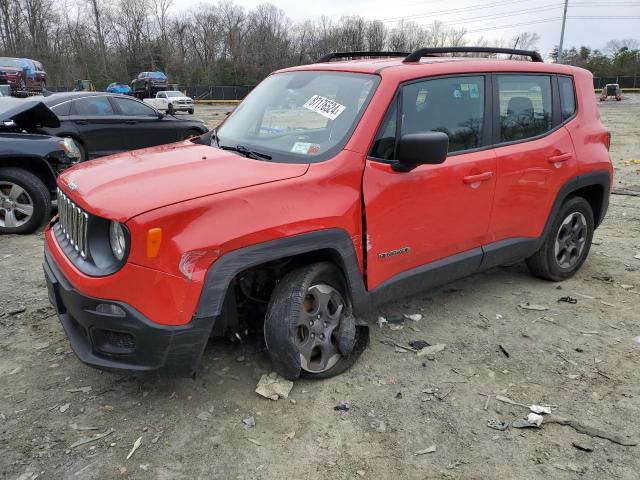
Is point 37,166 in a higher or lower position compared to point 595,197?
higher

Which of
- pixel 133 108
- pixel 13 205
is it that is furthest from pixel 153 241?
pixel 133 108

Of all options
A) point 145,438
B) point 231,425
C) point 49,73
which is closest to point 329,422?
point 231,425

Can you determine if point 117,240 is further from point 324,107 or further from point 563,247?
point 563,247

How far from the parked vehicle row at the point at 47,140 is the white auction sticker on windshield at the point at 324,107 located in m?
4.14

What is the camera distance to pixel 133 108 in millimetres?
10305

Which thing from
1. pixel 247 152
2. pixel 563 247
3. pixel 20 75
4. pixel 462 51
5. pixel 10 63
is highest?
pixel 10 63

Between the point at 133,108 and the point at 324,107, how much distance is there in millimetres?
8042

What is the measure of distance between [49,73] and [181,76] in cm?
1503

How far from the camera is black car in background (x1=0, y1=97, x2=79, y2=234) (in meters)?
6.05

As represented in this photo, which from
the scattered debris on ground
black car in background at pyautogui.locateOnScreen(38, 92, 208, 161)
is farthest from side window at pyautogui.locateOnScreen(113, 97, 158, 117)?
the scattered debris on ground

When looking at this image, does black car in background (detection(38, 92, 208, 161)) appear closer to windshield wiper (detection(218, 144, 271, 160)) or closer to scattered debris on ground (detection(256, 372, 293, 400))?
windshield wiper (detection(218, 144, 271, 160))

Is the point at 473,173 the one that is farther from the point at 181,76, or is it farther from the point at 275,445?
the point at 181,76

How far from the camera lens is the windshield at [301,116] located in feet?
10.3

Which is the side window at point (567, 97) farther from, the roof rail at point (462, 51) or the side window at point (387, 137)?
the side window at point (387, 137)
